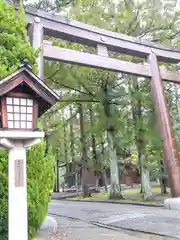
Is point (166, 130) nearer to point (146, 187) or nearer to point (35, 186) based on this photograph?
point (146, 187)

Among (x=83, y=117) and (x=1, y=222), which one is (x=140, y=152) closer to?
(x=83, y=117)

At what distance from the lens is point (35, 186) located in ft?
15.8

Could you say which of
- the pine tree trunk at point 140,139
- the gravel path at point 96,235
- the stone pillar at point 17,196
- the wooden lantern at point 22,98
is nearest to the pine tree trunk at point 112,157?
the pine tree trunk at point 140,139

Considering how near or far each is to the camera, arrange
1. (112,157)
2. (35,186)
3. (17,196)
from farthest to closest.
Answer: (112,157) → (35,186) → (17,196)

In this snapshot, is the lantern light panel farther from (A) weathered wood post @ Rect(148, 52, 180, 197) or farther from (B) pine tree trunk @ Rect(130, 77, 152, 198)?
(B) pine tree trunk @ Rect(130, 77, 152, 198)

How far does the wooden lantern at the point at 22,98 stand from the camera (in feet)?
11.6

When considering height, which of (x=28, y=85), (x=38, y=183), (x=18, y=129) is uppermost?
(x=28, y=85)

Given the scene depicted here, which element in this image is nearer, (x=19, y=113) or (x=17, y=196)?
(x=17, y=196)

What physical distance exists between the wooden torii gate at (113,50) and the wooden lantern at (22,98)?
124 inches

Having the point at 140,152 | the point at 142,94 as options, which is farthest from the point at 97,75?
the point at 140,152

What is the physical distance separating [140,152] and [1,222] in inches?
406

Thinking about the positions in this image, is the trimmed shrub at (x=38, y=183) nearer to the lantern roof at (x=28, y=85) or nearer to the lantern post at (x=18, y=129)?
the lantern post at (x=18, y=129)

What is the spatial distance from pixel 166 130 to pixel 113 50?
356 centimetres

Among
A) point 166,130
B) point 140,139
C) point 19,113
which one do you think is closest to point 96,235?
point 19,113
